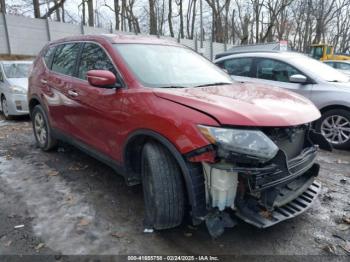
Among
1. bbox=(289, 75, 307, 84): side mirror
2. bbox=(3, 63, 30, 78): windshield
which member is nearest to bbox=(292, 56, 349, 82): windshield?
bbox=(289, 75, 307, 84): side mirror

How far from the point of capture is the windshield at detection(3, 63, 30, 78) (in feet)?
26.5

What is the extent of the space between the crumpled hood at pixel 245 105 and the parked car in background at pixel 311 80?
8.56ft

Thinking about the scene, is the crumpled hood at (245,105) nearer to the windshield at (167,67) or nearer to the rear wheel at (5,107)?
the windshield at (167,67)

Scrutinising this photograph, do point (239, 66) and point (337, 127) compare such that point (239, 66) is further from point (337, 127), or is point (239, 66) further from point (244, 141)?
point (244, 141)

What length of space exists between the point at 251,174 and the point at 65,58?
3.23m

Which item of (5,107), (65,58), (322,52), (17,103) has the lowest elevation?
(5,107)

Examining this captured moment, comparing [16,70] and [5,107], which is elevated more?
[16,70]

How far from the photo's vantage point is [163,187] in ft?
8.21

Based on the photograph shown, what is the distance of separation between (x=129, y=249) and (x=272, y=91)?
2063 millimetres

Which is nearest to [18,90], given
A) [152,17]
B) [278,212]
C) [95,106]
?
[95,106]

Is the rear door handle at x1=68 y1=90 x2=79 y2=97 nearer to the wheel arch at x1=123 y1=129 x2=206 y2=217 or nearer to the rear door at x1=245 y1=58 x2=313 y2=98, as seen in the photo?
the wheel arch at x1=123 y1=129 x2=206 y2=217

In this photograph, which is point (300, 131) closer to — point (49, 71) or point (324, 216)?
point (324, 216)

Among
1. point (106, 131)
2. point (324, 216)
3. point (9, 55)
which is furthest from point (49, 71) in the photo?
point (9, 55)

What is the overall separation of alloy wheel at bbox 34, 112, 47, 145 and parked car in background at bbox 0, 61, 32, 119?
2.60 metres
